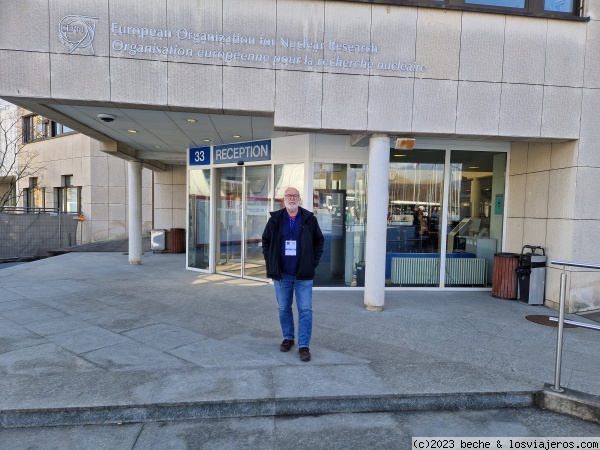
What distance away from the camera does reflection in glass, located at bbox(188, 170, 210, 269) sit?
33.1 ft

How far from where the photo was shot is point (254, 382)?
12.0 ft

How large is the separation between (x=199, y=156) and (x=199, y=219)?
1707mm

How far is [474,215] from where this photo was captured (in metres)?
8.38

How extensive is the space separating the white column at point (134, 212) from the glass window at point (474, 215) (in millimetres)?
8499

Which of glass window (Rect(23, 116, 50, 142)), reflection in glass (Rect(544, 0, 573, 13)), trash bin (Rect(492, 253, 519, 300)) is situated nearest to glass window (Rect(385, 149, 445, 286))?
trash bin (Rect(492, 253, 519, 300))

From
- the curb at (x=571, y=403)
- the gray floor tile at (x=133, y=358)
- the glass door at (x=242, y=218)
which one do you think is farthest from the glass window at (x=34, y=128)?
the curb at (x=571, y=403)

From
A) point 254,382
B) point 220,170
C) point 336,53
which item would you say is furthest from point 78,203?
point 254,382

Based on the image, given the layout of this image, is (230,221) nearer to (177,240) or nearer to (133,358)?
(177,240)

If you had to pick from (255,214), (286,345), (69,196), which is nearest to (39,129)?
(69,196)

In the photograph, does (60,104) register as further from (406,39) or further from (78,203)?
(78,203)

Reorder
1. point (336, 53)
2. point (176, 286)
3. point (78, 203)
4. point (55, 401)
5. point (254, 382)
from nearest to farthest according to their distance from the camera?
point (55, 401) < point (254, 382) < point (336, 53) < point (176, 286) < point (78, 203)

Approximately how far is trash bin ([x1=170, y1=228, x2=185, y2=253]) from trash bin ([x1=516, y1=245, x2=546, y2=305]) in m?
11.1

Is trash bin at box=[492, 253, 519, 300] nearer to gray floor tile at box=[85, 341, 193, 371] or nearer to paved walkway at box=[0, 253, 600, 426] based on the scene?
paved walkway at box=[0, 253, 600, 426]

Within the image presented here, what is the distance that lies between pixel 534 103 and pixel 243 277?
22.8 feet
